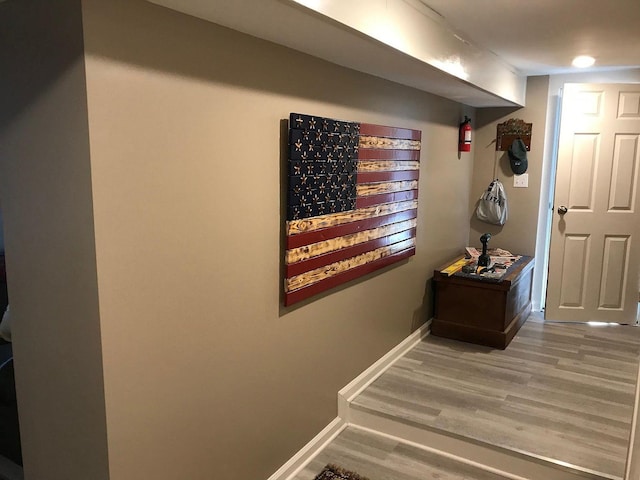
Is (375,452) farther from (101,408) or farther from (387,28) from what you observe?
(387,28)

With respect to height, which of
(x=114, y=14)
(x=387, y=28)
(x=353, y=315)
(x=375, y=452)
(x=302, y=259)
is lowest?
(x=375, y=452)

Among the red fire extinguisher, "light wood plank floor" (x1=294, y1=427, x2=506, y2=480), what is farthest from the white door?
"light wood plank floor" (x1=294, y1=427, x2=506, y2=480)

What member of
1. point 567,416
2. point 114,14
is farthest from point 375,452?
point 114,14

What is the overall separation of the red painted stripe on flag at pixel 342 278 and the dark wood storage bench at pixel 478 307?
1.85ft

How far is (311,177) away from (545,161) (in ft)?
9.58

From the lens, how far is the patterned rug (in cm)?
238

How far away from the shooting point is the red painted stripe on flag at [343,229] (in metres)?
2.25

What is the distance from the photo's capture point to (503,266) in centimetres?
402

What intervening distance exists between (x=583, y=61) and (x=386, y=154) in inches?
66.8

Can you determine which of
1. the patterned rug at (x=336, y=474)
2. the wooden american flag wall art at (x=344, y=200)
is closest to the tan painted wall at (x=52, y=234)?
the wooden american flag wall art at (x=344, y=200)

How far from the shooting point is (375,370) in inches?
125

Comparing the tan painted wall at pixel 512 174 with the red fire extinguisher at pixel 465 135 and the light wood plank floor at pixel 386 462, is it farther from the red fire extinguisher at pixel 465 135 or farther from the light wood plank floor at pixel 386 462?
the light wood plank floor at pixel 386 462

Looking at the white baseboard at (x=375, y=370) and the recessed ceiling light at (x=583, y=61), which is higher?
the recessed ceiling light at (x=583, y=61)

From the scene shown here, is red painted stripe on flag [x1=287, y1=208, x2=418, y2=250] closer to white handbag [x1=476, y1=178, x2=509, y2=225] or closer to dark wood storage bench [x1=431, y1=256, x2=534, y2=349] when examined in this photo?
dark wood storage bench [x1=431, y1=256, x2=534, y2=349]
